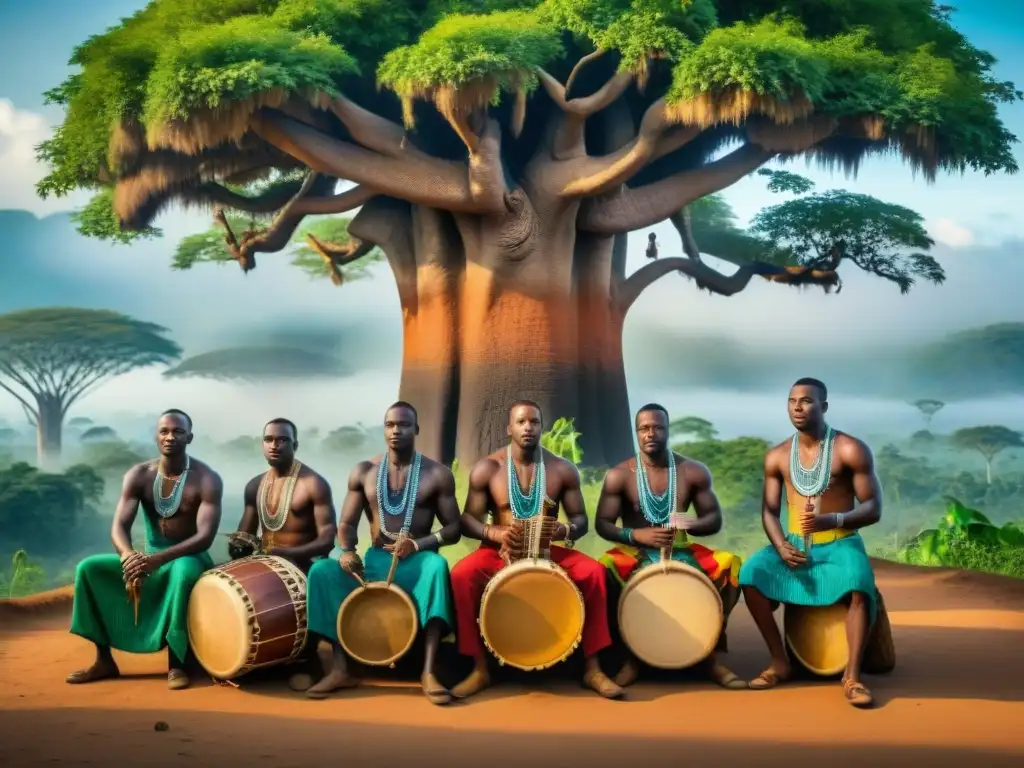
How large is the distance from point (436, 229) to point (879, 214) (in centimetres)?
682

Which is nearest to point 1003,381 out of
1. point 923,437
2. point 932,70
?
point 923,437

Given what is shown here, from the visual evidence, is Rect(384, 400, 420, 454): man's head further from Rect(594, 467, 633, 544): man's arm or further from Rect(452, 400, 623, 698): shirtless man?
Rect(594, 467, 633, 544): man's arm

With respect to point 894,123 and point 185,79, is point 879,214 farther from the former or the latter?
point 185,79

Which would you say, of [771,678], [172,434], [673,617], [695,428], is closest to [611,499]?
[673,617]

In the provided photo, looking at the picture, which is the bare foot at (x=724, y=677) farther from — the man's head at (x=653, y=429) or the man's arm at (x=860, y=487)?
the man's head at (x=653, y=429)

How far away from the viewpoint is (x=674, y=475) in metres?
6.70

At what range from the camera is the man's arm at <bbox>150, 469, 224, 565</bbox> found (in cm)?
650

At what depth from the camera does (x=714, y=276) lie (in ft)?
52.2

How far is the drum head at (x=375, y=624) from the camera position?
242 inches

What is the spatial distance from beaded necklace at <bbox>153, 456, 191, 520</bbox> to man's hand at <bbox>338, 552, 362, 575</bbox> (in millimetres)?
1036

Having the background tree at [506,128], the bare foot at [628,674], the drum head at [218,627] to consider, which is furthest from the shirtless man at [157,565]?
the background tree at [506,128]

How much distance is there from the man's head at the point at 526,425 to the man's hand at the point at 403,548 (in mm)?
763

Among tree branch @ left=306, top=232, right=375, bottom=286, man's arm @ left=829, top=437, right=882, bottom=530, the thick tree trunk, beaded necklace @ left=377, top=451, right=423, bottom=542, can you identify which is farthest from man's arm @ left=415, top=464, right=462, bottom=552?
the thick tree trunk

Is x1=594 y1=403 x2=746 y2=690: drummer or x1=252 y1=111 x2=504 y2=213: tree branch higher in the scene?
x1=252 y1=111 x2=504 y2=213: tree branch
